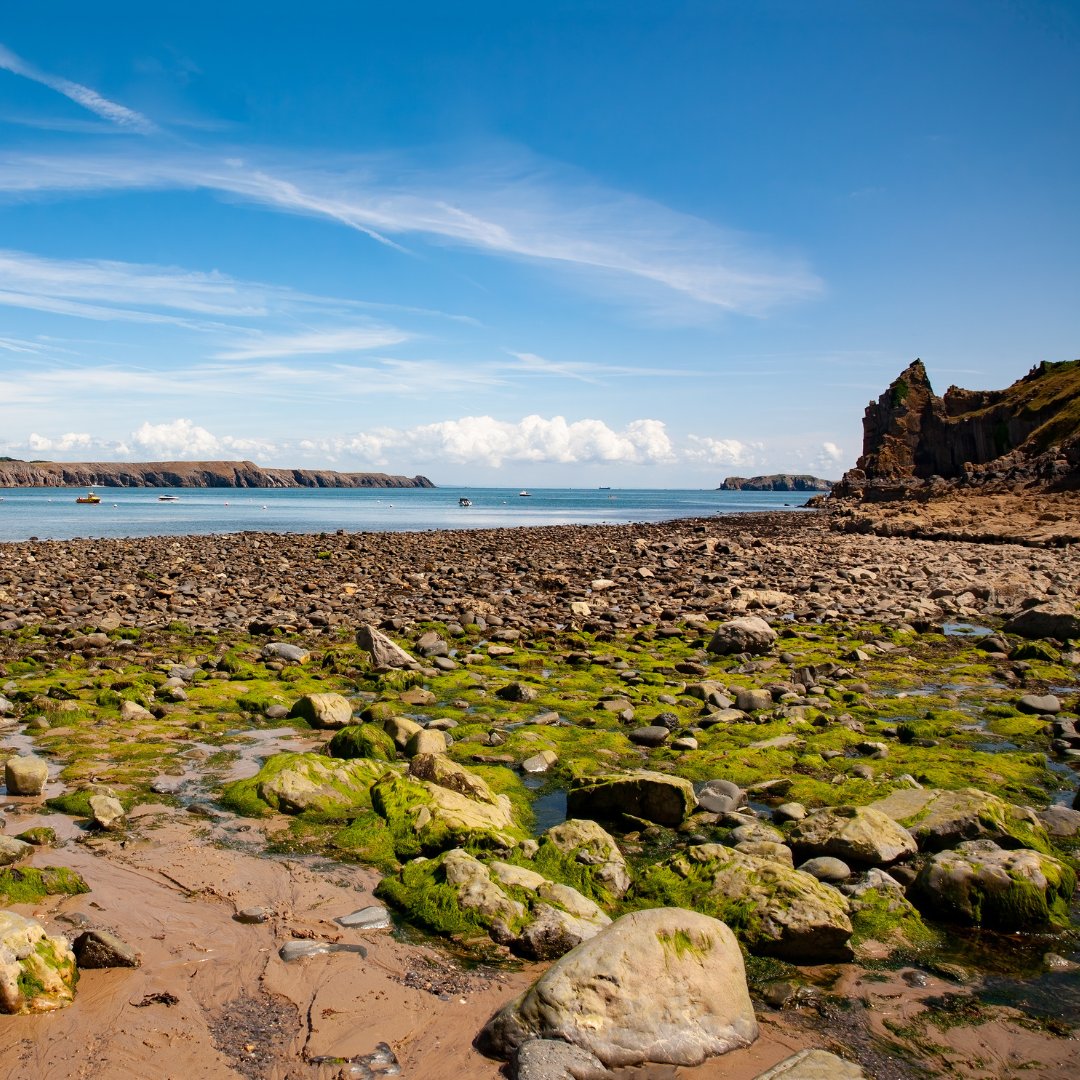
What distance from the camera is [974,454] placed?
90.8 meters

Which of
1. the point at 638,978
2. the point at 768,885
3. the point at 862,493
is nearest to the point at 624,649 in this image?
the point at 768,885

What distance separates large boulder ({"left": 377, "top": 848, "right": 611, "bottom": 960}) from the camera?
5000 mm

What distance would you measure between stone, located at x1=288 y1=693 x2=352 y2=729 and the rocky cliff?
188 ft

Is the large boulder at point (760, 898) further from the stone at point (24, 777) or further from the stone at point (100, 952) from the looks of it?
the stone at point (24, 777)

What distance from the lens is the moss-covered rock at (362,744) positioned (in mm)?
8391

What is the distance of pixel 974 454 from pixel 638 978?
99.7 metres

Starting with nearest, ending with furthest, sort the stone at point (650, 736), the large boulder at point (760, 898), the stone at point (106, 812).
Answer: the large boulder at point (760, 898), the stone at point (106, 812), the stone at point (650, 736)

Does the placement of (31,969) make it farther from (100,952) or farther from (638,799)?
(638,799)

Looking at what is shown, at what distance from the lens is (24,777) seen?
7.08 meters

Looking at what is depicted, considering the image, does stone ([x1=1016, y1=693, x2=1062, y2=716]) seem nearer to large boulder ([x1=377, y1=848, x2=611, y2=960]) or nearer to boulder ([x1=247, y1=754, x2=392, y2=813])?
large boulder ([x1=377, y1=848, x2=611, y2=960])

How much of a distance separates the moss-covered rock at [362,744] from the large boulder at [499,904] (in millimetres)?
2643

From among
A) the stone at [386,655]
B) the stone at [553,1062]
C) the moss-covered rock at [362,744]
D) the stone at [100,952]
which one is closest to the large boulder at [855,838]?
the stone at [553,1062]

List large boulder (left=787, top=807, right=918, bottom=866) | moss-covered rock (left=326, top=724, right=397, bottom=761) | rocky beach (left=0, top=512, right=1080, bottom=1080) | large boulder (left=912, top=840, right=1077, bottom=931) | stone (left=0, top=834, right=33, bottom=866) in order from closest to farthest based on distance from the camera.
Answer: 1. rocky beach (left=0, top=512, right=1080, bottom=1080)
2. large boulder (left=912, top=840, right=1077, bottom=931)
3. stone (left=0, top=834, right=33, bottom=866)
4. large boulder (left=787, top=807, right=918, bottom=866)
5. moss-covered rock (left=326, top=724, right=397, bottom=761)

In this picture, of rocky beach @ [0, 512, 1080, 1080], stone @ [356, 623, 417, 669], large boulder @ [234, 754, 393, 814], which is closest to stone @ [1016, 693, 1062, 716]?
rocky beach @ [0, 512, 1080, 1080]
